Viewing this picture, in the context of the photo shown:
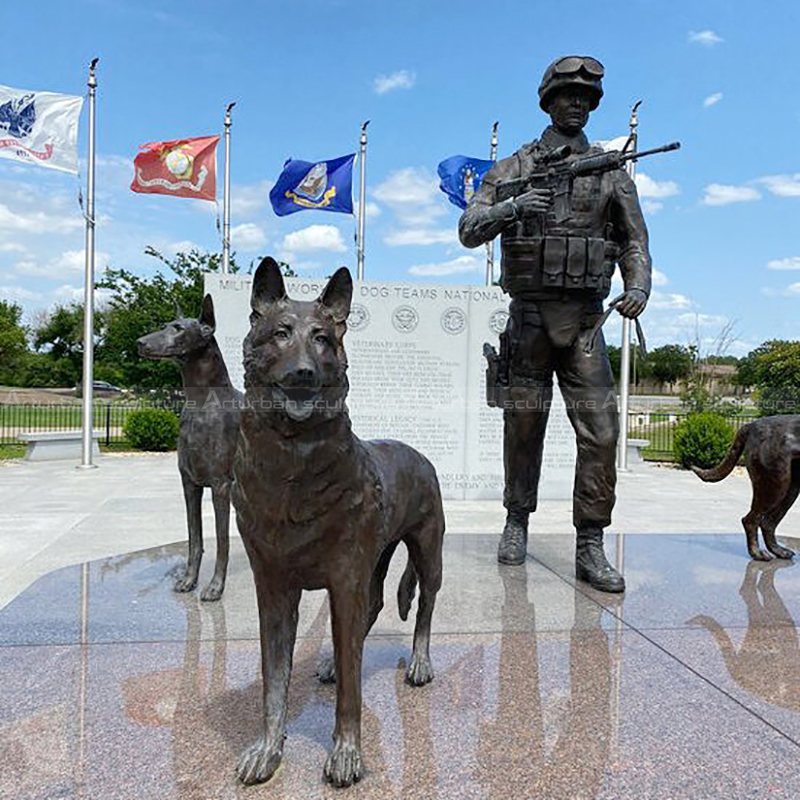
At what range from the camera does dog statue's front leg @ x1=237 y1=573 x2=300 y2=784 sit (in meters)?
2.17

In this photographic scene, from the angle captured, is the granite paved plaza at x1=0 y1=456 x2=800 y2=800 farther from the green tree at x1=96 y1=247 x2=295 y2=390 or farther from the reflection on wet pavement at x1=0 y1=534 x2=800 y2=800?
the green tree at x1=96 y1=247 x2=295 y2=390

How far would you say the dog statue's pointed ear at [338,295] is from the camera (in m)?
1.96

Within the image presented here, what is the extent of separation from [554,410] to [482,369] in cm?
126

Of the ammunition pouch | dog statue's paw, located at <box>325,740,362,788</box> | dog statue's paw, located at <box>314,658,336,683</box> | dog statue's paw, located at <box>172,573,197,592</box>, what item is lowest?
dog statue's paw, located at <box>172,573,197,592</box>

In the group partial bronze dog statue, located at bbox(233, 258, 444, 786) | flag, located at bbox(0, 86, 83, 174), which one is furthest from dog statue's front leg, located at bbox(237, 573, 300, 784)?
flag, located at bbox(0, 86, 83, 174)

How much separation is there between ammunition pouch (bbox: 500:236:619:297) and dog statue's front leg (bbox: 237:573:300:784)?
258cm

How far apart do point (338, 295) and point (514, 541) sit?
313 centimetres

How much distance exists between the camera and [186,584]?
403 centimetres

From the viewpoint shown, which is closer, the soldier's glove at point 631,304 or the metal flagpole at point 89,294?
the soldier's glove at point 631,304

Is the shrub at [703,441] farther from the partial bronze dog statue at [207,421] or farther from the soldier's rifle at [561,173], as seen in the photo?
the partial bronze dog statue at [207,421]

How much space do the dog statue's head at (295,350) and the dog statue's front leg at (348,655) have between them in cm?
59

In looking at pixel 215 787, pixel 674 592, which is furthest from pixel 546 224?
pixel 215 787

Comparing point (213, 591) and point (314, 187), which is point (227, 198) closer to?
point (314, 187)

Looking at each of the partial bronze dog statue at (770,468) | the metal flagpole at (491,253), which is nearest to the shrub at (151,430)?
the metal flagpole at (491,253)
